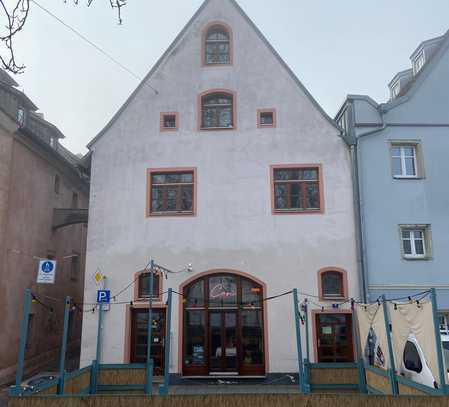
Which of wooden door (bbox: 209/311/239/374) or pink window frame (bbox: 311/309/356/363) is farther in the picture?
wooden door (bbox: 209/311/239/374)

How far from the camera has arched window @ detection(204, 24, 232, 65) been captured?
20.4m

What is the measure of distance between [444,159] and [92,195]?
13.8m

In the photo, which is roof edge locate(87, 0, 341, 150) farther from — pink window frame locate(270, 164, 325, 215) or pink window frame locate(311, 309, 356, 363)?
pink window frame locate(311, 309, 356, 363)

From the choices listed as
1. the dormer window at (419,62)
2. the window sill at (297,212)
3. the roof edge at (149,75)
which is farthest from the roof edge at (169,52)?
the dormer window at (419,62)

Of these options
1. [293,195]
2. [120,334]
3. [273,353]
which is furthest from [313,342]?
[120,334]

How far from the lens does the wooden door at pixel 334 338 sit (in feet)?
57.3

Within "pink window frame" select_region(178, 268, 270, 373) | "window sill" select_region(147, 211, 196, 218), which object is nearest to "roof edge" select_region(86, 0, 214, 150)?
"window sill" select_region(147, 211, 196, 218)

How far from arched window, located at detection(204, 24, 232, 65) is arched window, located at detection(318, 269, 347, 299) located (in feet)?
31.1

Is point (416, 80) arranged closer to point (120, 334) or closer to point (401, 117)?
point (401, 117)

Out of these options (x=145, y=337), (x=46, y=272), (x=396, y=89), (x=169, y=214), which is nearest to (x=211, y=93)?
(x=169, y=214)

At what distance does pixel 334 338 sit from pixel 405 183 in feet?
20.9

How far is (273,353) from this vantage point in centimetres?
1748

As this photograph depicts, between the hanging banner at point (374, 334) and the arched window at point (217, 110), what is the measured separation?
29.6 feet

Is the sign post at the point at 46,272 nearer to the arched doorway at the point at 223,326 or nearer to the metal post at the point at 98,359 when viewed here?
the metal post at the point at 98,359
